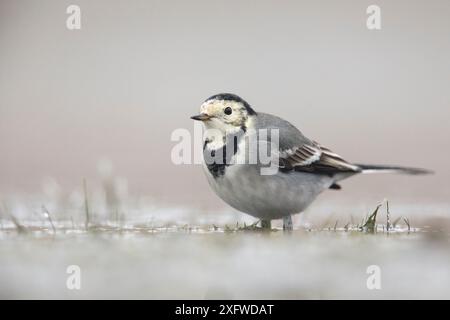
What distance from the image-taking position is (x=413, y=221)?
883 centimetres

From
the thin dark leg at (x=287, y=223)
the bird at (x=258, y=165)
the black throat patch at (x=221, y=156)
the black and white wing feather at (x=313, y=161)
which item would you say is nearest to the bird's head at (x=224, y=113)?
the bird at (x=258, y=165)

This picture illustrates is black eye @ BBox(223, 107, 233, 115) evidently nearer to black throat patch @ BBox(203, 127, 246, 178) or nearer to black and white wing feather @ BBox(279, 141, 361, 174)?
black throat patch @ BBox(203, 127, 246, 178)

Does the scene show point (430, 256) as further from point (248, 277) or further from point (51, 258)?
point (51, 258)

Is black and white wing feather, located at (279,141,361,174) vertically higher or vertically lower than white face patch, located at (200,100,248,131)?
lower

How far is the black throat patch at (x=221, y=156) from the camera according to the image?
8.04 m

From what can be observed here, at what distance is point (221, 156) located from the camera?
26.6ft

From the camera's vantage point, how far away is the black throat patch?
316 inches

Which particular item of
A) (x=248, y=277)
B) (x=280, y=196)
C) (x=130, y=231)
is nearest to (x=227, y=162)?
(x=280, y=196)

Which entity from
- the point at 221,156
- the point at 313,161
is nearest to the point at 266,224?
the point at 313,161

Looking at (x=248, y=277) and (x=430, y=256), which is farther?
(x=430, y=256)

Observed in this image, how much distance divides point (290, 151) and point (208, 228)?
3.56ft

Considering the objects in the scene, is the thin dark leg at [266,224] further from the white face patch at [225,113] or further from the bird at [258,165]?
the white face patch at [225,113]

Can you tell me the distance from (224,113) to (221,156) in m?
0.42

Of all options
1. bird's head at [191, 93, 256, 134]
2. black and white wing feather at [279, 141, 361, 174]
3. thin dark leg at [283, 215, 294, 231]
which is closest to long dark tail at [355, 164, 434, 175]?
black and white wing feather at [279, 141, 361, 174]
